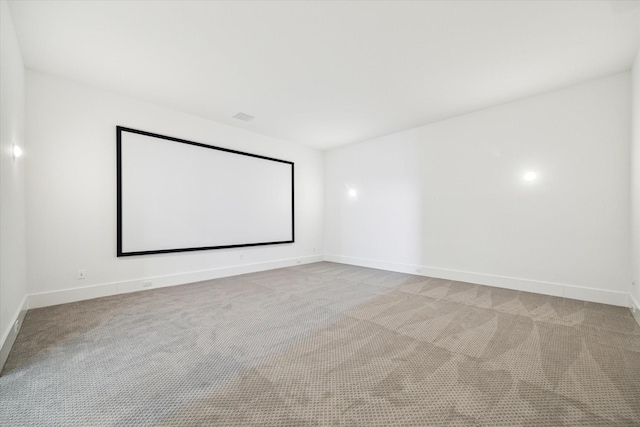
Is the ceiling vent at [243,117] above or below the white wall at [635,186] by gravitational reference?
above

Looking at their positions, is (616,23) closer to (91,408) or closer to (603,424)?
(603,424)

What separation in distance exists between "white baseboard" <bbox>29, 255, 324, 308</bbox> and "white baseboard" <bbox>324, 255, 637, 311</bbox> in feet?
9.51

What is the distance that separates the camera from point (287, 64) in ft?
10.6

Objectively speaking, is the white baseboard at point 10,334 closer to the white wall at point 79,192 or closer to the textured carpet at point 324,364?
the textured carpet at point 324,364

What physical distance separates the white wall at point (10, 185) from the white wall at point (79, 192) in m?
0.24

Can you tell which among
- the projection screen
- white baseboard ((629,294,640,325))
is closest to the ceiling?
the projection screen

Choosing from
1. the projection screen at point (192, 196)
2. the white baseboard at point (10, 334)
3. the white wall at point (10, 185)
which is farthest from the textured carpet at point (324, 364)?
the projection screen at point (192, 196)

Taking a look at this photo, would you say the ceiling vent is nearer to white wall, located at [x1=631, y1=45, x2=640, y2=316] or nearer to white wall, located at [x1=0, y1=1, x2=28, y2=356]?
white wall, located at [x1=0, y1=1, x2=28, y2=356]

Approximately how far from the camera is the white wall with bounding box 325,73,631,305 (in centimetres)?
357

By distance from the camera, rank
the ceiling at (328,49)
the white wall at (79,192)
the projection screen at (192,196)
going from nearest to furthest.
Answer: the ceiling at (328,49) → the white wall at (79,192) → the projection screen at (192,196)

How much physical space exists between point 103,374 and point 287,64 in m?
3.47

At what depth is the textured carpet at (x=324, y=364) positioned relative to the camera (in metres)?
1.57

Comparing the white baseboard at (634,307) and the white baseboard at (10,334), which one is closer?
the white baseboard at (10,334)

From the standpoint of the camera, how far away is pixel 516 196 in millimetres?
4285
